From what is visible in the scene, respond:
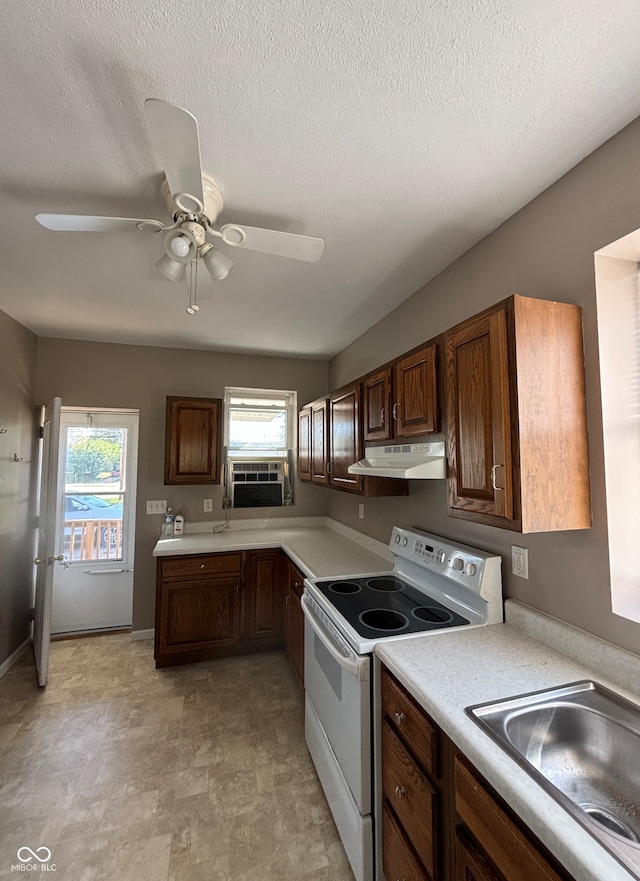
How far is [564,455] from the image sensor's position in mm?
1251

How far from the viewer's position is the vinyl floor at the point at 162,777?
1519 mm

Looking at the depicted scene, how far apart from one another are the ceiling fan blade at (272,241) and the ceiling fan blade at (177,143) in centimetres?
15

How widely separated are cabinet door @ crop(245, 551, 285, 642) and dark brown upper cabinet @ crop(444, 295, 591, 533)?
216cm

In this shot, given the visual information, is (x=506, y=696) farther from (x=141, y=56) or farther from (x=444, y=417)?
(x=141, y=56)

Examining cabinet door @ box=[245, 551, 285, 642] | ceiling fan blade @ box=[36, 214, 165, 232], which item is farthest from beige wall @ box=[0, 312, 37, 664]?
ceiling fan blade @ box=[36, 214, 165, 232]

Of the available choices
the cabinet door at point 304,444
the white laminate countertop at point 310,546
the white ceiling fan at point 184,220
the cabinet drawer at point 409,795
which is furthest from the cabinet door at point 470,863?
the cabinet door at point 304,444

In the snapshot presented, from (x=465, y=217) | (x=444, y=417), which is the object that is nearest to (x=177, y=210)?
(x=465, y=217)

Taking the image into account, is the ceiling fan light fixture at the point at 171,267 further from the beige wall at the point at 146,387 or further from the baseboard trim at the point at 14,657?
the baseboard trim at the point at 14,657

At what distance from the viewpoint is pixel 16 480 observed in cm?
294

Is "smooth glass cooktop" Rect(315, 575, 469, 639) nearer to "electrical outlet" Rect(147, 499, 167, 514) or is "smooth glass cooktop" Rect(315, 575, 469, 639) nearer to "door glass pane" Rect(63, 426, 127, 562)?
"electrical outlet" Rect(147, 499, 167, 514)

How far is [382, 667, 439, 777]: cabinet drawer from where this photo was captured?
1093 mm

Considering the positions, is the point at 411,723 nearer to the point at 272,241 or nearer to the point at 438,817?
the point at 438,817

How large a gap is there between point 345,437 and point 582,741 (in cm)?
188

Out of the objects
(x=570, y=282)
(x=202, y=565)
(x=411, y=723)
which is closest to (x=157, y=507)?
(x=202, y=565)
